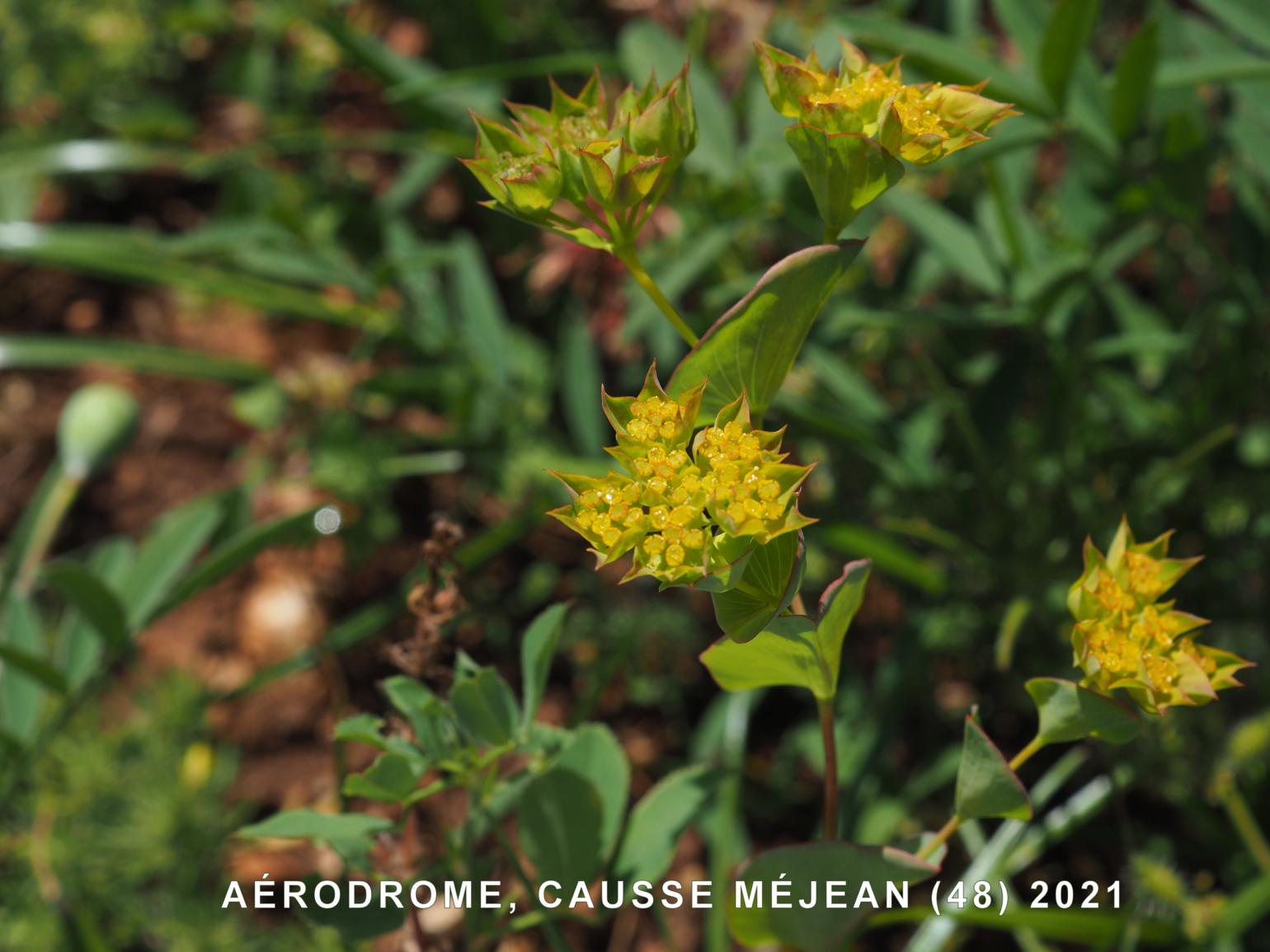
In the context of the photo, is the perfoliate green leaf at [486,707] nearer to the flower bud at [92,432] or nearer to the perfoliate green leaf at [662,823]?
the perfoliate green leaf at [662,823]

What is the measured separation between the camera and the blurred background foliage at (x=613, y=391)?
1.18 metres

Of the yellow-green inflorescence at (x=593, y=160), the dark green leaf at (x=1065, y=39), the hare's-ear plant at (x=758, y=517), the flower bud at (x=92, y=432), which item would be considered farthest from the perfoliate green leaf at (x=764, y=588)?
the flower bud at (x=92, y=432)

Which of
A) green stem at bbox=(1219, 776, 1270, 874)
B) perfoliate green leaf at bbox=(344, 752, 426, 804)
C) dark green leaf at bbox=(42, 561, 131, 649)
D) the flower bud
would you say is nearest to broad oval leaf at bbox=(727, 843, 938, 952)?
perfoliate green leaf at bbox=(344, 752, 426, 804)

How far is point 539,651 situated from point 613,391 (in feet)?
3.17

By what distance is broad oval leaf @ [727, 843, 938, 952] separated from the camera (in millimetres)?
708

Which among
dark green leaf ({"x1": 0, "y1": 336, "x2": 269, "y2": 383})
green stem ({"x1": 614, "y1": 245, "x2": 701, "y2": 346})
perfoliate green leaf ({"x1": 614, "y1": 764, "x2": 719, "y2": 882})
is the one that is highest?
green stem ({"x1": 614, "y1": 245, "x2": 701, "y2": 346})

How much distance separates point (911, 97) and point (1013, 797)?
16.0 inches

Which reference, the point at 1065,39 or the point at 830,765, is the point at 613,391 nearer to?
the point at 1065,39

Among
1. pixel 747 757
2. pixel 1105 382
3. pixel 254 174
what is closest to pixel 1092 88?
pixel 1105 382

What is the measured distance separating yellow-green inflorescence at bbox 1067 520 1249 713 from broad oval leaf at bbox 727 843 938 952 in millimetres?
156

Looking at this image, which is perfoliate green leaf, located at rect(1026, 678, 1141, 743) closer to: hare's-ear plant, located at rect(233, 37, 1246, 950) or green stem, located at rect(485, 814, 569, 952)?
hare's-ear plant, located at rect(233, 37, 1246, 950)

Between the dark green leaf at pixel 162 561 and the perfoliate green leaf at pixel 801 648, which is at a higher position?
the perfoliate green leaf at pixel 801 648

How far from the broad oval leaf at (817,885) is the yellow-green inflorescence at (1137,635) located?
6.1 inches

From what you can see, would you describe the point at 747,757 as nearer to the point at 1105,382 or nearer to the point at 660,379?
the point at 660,379
